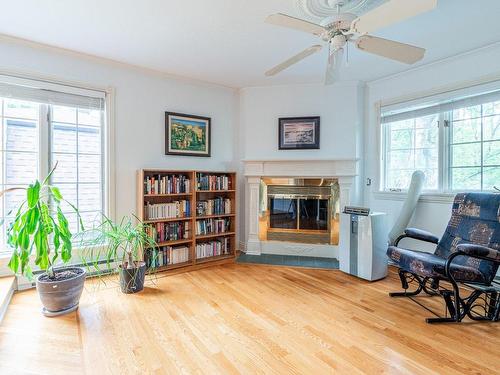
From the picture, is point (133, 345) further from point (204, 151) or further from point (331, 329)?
point (204, 151)

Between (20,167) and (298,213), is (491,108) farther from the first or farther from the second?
(20,167)

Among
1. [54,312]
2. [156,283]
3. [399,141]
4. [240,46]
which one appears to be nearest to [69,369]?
[54,312]

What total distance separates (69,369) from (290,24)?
2.40m

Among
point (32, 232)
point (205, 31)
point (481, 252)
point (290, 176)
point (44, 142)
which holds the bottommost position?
point (481, 252)

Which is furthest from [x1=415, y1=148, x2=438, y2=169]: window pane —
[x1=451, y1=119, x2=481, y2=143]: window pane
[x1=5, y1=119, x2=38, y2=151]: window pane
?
[x1=5, y1=119, x2=38, y2=151]: window pane

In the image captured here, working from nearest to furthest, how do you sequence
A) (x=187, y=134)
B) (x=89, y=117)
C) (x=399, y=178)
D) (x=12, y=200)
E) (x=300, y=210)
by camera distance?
(x=12, y=200) < (x=89, y=117) < (x=399, y=178) < (x=187, y=134) < (x=300, y=210)

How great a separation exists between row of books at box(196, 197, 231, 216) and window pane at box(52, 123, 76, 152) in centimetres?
155

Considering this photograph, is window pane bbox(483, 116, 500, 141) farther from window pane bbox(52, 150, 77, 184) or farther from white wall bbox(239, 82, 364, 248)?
window pane bbox(52, 150, 77, 184)

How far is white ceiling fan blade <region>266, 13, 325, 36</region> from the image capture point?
1.56 metres

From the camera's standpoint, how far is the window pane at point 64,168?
A: 112 inches

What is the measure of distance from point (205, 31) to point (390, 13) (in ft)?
5.09

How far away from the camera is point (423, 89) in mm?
3160

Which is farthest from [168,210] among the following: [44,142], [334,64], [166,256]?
[334,64]

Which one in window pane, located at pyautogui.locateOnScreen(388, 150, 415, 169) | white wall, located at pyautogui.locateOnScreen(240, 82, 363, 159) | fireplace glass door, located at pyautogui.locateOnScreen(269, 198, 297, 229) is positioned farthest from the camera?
fireplace glass door, located at pyautogui.locateOnScreen(269, 198, 297, 229)
